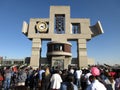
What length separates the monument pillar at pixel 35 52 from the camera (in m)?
46.8

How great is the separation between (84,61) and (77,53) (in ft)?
11.3

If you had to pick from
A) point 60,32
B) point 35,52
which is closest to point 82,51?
point 60,32

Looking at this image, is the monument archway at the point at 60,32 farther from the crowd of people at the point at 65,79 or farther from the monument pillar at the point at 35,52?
the crowd of people at the point at 65,79

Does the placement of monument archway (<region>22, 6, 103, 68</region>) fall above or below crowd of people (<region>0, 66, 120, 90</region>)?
above

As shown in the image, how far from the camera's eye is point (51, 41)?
1897 inches

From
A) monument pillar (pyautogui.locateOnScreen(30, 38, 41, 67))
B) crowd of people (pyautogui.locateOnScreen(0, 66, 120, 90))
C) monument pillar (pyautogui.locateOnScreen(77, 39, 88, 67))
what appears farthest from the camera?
monument pillar (pyautogui.locateOnScreen(77, 39, 88, 67))

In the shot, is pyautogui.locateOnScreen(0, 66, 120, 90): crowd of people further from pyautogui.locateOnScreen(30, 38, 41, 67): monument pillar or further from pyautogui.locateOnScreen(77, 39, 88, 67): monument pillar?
pyautogui.locateOnScreen(77, 39, 88, 67): monument pillar

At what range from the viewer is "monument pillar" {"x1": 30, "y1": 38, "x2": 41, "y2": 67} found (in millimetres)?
46750

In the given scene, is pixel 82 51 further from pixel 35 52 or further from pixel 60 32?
pixel 35 52

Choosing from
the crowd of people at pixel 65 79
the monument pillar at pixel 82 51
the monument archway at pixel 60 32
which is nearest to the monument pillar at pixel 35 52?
the monument archway at pixel 60 32

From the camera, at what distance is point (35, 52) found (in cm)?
4744

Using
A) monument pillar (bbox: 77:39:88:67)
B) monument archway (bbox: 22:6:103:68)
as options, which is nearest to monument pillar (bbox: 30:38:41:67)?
monument archway (bbox: 22:6:103:68)

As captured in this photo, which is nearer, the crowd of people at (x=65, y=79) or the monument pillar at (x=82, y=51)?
the crowd of people at (x=65, y=79)

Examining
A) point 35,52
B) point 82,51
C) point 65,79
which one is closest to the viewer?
point 65,79
